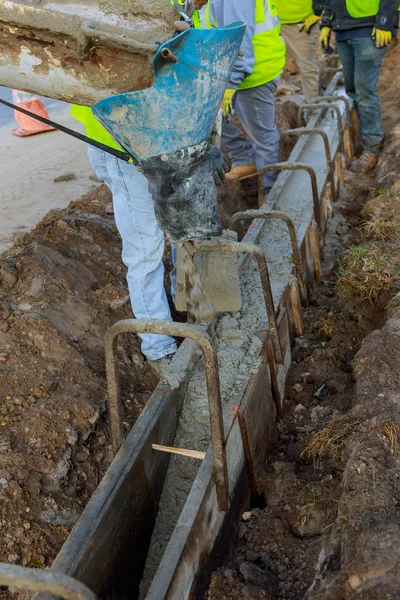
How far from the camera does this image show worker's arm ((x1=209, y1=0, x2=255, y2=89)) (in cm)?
447

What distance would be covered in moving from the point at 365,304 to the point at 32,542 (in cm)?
243

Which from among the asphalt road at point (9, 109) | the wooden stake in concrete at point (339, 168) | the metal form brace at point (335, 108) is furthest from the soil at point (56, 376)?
the asphalt road at point (9, 109)

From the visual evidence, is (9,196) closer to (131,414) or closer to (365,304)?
(131,414)

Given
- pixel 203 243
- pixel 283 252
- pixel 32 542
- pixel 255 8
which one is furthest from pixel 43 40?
pixel 255 8

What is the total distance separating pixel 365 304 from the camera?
3.87 meters

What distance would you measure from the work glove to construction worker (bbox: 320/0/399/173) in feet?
1.03

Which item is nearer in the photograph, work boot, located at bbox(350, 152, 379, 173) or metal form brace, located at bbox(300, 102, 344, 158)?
metal form brace, located at bbox(300, 102, 344, 158)

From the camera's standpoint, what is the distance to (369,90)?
19.9 feet

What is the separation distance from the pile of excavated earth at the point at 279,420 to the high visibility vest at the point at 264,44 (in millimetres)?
1521

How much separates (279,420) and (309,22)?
5.23m

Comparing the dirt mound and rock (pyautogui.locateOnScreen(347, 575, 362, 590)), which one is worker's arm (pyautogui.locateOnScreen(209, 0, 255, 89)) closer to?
the dirt mound

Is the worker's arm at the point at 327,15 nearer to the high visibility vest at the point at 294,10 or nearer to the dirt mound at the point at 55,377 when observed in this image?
the high visibility vest at the point at 294,10

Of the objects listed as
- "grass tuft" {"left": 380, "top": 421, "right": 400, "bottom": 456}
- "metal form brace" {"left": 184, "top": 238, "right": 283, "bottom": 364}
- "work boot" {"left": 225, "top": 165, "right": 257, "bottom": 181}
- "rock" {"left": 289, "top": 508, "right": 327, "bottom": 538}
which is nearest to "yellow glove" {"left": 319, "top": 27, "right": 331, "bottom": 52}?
"work boot" {"left": 225, "top": 165, "right": 257, "bottom": 181}

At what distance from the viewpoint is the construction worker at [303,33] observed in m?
6.81
